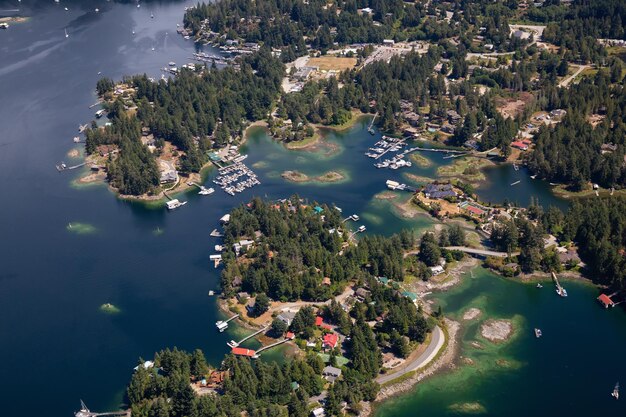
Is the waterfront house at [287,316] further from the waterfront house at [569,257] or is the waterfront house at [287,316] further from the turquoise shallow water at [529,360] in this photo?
the waterfront house at [569,257]

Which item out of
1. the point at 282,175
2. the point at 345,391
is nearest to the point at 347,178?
the point at 282,175

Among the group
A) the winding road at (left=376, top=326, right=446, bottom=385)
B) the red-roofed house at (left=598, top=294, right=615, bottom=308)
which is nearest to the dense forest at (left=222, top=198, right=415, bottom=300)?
the winding road at (left=376, top=326, right=446, bottom=385)

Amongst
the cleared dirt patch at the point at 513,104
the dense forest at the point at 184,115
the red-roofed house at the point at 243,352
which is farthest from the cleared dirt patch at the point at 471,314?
the cleared dirt patch at the point at 513,104

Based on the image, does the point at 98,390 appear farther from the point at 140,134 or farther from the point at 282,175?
the point at 140,134

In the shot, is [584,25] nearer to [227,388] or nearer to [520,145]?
[520,145]

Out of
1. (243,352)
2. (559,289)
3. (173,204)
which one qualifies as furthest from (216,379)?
(559,289)
